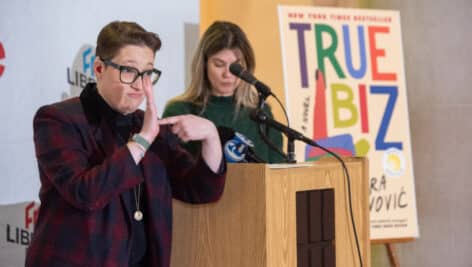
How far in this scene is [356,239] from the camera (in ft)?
7.64

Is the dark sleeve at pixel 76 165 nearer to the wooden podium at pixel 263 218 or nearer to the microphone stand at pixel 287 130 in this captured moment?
the wooden podium at pixel 263 218

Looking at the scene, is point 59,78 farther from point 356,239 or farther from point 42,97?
point 356,239

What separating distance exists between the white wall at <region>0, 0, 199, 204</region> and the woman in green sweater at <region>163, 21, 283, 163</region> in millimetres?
727

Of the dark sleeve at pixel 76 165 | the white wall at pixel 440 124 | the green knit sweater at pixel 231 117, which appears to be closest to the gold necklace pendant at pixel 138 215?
the dark sleeve at pixel 76 165

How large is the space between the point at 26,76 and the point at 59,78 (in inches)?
6.6

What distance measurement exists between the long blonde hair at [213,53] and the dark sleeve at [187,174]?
0.86 m

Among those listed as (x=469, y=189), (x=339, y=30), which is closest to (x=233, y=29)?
(x=339, y=30)

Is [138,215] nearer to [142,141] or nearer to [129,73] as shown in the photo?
[142,141]

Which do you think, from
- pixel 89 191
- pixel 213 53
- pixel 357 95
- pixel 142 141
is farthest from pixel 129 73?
pixel 357 95

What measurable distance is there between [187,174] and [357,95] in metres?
2.39

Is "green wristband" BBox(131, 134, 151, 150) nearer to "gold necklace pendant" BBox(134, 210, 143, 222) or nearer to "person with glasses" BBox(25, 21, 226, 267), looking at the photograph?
"person with glasses" BBox(25, 21, 226, 267)

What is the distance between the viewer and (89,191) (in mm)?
1854

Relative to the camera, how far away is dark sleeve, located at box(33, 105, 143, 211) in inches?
73.7

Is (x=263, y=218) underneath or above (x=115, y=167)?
underneath
